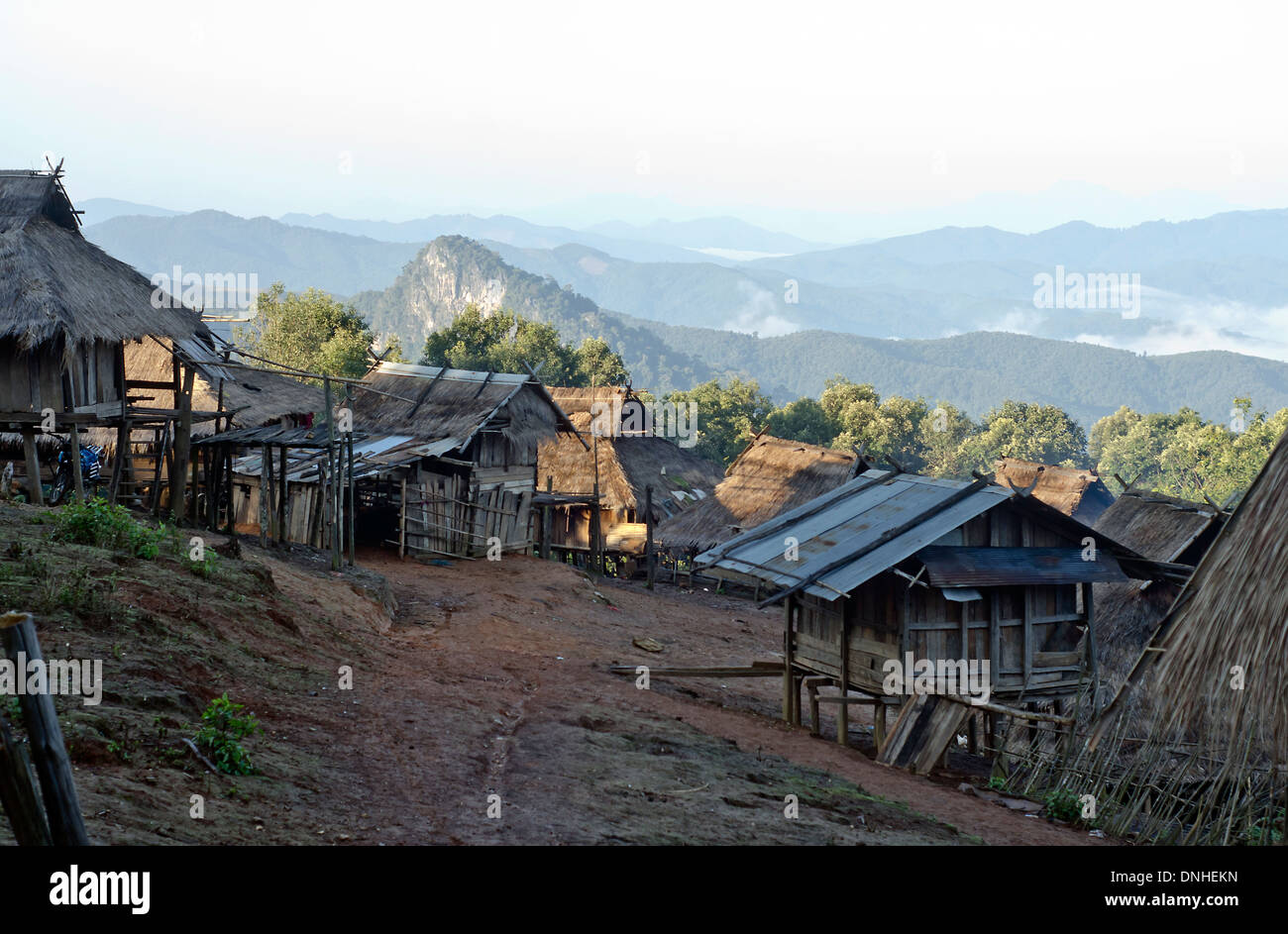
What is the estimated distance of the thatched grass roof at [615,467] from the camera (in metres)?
39.7

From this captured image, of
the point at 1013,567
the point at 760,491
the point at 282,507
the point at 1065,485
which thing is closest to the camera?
the point at 1013,567

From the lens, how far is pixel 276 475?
26.0 m

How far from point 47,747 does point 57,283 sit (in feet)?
56.5

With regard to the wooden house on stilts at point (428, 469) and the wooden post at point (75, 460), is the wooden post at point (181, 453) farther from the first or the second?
the wooden post at point (75, 460)

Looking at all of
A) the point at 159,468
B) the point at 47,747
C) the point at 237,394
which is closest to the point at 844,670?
the point at 47,747

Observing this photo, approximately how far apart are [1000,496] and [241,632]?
400 inches

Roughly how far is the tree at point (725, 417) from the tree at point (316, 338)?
64.8ft

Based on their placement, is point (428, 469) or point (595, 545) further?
point (595, 545)

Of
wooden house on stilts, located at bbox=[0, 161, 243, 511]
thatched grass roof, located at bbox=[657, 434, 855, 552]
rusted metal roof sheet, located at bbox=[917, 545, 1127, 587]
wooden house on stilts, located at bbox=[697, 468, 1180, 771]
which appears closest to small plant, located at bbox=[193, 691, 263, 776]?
wooden house on stilts, located at bbox=[697, 468, 1180, 771]

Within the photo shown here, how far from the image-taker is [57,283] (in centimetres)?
1886

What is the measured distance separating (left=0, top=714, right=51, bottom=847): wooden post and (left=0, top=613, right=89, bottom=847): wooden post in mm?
71

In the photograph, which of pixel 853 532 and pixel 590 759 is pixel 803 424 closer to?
pixel 853 532

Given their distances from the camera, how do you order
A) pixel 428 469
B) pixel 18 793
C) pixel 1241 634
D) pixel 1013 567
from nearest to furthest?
pixel 18 793 < pixel 1241 634 < pixel 1013 567 < pixel 428 469
